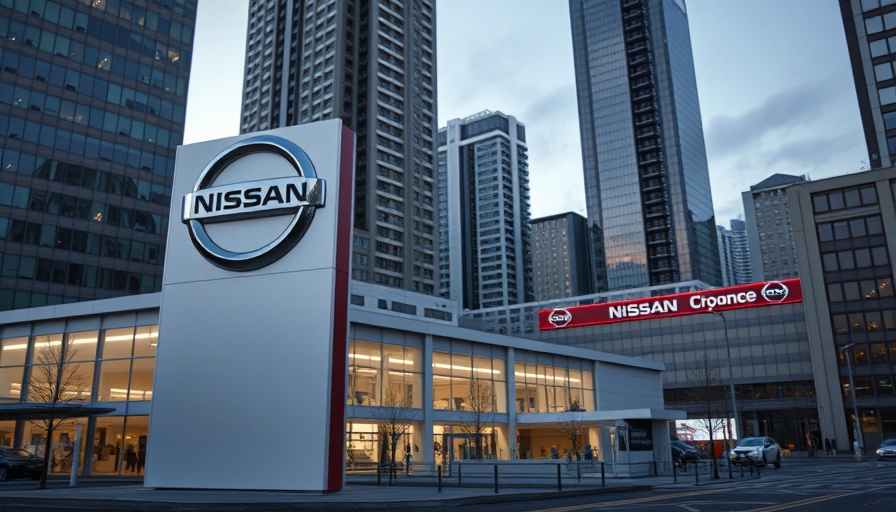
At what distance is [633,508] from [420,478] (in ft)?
62.5

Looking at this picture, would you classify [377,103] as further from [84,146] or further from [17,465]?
[17,465]

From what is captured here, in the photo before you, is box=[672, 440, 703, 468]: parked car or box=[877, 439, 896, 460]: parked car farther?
box=[877, 439, 896, 460]: parked car

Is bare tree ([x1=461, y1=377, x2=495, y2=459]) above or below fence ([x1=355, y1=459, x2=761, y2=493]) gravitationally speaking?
above

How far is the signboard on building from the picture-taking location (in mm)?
22953

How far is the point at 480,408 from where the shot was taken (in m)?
46.5

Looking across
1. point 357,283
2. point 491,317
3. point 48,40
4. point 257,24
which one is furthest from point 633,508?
point 491,317

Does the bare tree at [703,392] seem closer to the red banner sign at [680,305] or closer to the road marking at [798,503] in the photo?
the red banner sign at [680,305]

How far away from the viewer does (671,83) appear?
16550 centimetres

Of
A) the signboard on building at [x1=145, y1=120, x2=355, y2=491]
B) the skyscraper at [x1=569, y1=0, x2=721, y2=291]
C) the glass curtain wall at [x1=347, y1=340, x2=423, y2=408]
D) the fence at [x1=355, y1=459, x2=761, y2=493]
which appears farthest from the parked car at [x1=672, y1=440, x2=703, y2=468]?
the skyscraper at [x1=569, y1=0, x2=721, y2=291]

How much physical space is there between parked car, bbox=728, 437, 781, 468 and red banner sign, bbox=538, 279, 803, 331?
49133mm

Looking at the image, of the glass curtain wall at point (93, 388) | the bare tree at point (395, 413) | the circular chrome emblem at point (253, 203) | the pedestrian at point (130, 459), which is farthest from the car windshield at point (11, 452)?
the bare tree at point (395, 413)

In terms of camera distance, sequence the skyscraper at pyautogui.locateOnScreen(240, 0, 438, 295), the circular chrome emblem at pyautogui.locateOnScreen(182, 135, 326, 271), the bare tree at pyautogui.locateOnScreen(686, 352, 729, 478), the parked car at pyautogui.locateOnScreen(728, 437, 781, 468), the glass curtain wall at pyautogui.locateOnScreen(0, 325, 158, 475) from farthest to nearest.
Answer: the skyscraper at pyautogui.locateOnScreen(240, 0, 438, 295) < the bare tree at pyautogui.locateOnScreen(686, 352, 729, 478) < the parked car at pyautogui.locateOnScreen(728, 437, 781, 468) < the glass curtain wall at pyautogui.locateOnScreen(0, 325, 158, 475) < the circular chrome emblem at pyautogui.locateOnScreen(182, 135, 326, 271)

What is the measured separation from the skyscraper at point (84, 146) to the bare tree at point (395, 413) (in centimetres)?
4167

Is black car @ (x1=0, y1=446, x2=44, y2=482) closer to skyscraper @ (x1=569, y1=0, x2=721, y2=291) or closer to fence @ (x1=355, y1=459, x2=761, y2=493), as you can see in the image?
fence @ (x1=355, y1=459, x2=761, y2=493)
